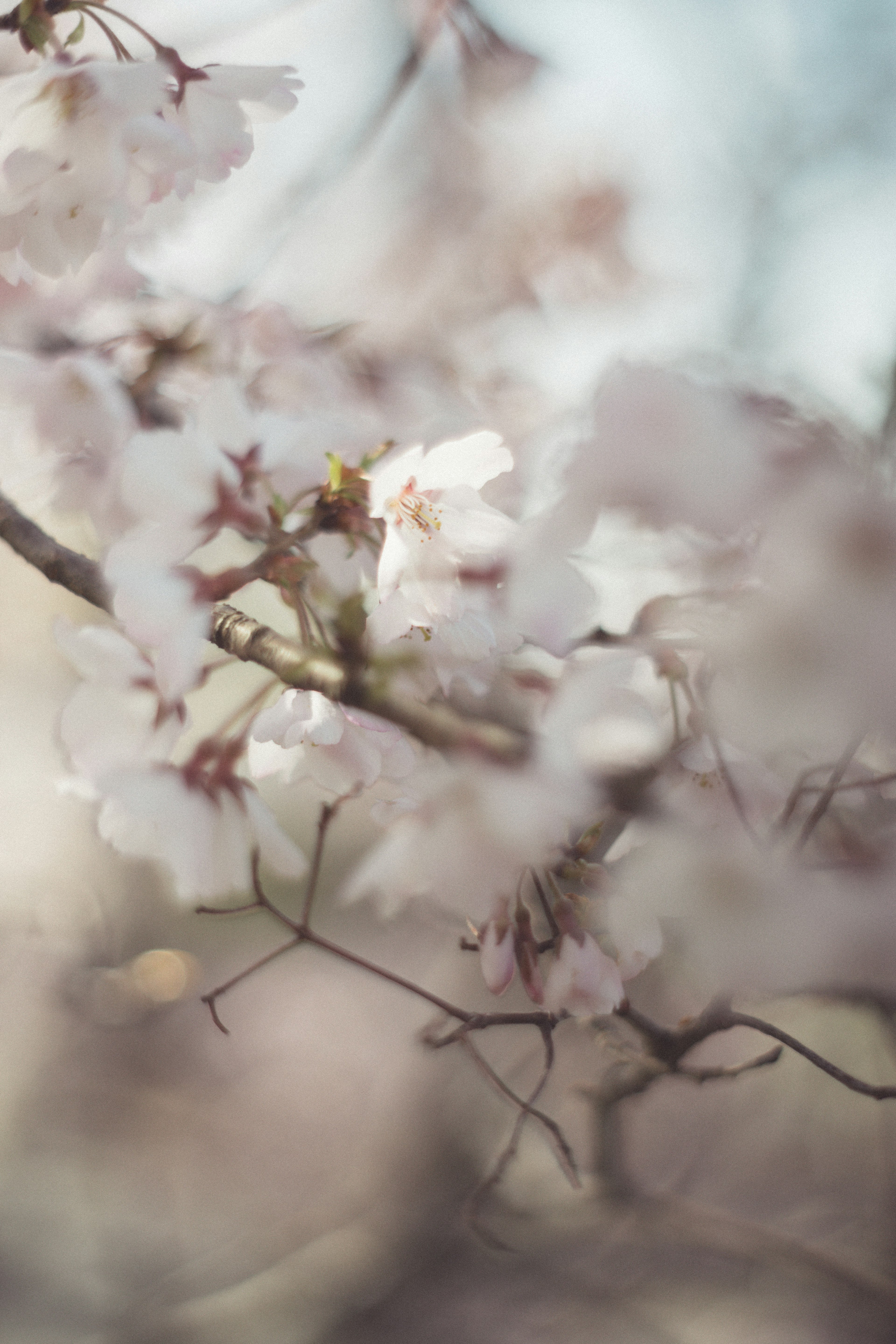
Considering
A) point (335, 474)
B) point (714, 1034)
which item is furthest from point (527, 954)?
point (335, 474)

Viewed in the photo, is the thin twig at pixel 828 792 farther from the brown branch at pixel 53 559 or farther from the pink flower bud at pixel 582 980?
the brown branch at pixel 53 559

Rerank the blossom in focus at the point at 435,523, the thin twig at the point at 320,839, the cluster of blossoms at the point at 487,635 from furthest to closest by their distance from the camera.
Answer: the thin twig at the point at 320,839 → the blossom in focus at the point at 435,523 → the cluster of blossoms at the point at 487,635

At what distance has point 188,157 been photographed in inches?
14.1

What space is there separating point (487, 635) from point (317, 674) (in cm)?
8

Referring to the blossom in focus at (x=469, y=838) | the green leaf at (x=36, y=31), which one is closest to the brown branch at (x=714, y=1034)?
the blossom in focus at (x=469, y=838)

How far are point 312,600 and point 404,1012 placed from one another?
7.48 feet

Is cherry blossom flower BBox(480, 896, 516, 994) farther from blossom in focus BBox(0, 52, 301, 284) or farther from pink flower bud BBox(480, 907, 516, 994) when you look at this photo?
blossom in focus BBox(0, 52, 301, 284)

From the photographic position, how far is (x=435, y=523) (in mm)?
310

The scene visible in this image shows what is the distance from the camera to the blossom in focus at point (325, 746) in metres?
0.32

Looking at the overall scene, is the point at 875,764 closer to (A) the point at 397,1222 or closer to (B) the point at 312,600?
(B) the point at 312,600

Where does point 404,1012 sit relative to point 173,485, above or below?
below

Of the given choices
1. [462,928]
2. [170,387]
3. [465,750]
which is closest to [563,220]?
[170,387]

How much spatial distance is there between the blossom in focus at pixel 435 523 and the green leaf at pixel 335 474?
14 millimetres

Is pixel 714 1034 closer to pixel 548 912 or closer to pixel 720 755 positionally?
pixel 548 912
